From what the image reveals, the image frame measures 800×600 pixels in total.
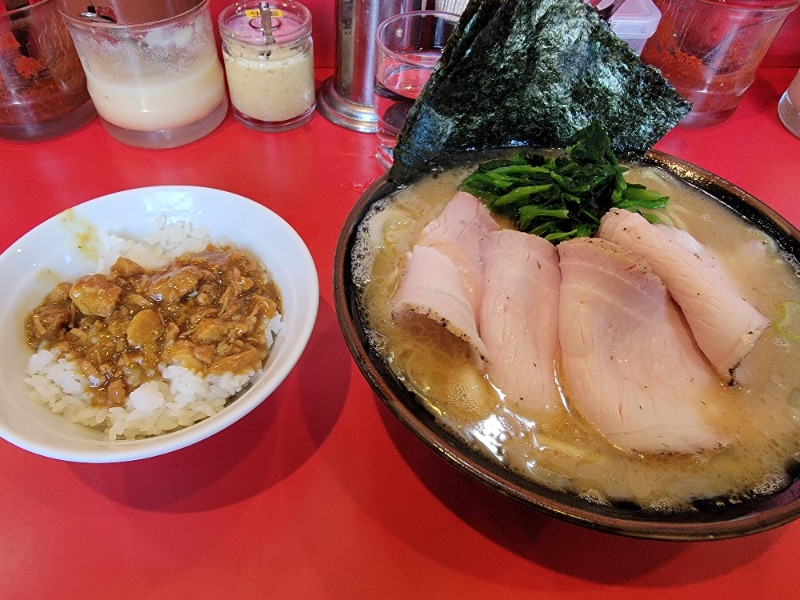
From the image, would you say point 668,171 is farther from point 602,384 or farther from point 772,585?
point 772,585

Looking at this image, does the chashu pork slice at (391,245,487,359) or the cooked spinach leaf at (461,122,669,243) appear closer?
the chashu pork slice at (391,245,487,359)

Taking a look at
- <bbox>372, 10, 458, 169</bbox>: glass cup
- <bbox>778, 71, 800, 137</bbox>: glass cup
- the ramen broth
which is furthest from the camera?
<bbox>778, 71, 800, 137</bbox>: glass cup

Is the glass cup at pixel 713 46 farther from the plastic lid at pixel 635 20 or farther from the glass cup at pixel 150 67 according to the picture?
the glass cup at pixel 150 67

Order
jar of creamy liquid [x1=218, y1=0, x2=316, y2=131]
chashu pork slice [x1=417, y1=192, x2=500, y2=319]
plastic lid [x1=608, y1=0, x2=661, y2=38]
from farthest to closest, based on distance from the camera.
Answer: plastic lid [x1=608, y1=0, x2=661, y2=38]
jar of creamy liquid [x1=218, y1=0, x2=316, y2=131]
chashu pork slice [x1=417, y1=192, x2=500, y2=319]

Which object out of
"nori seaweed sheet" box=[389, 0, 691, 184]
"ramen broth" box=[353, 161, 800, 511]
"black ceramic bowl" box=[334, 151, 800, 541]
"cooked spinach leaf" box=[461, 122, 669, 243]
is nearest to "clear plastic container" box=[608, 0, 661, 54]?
"nori seaweed sheet" box=[389, 0, 691, 184]

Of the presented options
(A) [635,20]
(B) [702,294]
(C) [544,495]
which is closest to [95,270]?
(C) [544,495]

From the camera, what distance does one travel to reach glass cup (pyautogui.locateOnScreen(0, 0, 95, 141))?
169 cm

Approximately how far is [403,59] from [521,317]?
0.93 meters

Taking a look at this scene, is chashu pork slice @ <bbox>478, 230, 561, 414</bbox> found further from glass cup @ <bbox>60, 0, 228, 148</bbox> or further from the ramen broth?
glass cup @ <bbox>60, 0, 228, 148</bbox>

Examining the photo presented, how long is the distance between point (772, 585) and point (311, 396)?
0.98 meters

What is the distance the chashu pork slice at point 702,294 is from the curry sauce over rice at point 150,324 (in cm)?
77

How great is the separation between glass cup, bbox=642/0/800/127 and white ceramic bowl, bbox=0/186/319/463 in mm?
1649

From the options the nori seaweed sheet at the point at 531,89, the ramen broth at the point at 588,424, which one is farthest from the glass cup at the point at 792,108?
the ramen broth at the point at 588,424

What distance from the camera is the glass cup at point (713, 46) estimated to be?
72.1 inches
